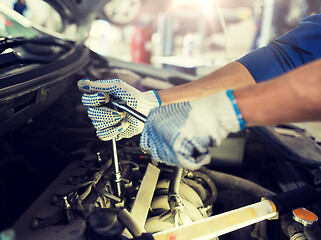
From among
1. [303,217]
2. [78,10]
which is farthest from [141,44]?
[303,217]

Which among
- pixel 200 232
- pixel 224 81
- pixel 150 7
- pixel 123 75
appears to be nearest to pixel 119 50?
pixel 150 7

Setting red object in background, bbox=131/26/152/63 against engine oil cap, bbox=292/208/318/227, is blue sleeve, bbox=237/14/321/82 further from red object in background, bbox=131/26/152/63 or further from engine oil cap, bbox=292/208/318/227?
red object in background, bbox=131/26/152/63

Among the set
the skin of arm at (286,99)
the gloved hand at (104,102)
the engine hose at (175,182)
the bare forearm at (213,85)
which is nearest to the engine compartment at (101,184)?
the engine hose at (175,182)

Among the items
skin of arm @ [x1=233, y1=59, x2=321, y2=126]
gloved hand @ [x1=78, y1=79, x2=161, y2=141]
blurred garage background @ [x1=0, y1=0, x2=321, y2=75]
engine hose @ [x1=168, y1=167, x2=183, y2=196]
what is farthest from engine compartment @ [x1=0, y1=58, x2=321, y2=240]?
blurred garage background @ [x1=0, y1=0, x2=321, y2=75]

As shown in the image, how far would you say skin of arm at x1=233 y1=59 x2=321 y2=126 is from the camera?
67 centimetres

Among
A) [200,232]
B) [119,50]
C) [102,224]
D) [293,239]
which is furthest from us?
[119,50]

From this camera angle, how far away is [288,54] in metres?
1.19

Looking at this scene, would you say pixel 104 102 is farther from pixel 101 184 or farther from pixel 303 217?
pixel 303 217

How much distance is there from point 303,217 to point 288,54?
695mm

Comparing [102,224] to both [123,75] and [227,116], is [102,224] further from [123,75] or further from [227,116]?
[123,75]

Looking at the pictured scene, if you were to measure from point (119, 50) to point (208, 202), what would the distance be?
25.9 feet

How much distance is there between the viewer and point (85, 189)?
3.34ft

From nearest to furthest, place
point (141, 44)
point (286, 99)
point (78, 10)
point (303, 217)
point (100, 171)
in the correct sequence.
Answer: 1. point (286, 99)
2. point (303, 217)
3. point (100, 171)
4. point (78, 10)
5. point (141, 44)

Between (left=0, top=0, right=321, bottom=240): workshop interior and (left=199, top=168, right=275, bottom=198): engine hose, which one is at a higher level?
(left=0, top=0, right=321, bottom=240): workshop interior
